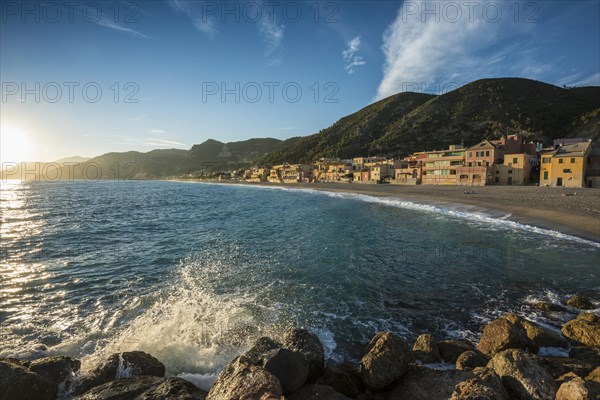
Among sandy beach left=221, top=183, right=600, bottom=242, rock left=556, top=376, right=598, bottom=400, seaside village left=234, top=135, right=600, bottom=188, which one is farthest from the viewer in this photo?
seaside village left=234, top=135, right=600, bottom=188

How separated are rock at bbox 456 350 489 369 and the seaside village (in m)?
58.4

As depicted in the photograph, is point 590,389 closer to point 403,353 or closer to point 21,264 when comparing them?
point 403,353

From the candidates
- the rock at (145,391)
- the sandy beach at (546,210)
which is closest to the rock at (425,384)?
the rock at (145,391)

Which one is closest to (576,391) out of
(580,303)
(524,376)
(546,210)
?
(524,376)

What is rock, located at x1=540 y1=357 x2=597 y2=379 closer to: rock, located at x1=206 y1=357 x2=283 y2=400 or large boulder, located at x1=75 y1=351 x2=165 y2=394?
rock, located at x1=206 y1=357 x2=283 y2=400

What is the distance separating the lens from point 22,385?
5.58 metres

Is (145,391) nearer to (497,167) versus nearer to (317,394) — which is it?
(317,394)

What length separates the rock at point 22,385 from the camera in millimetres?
5430

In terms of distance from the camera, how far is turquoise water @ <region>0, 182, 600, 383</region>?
9.03 meters

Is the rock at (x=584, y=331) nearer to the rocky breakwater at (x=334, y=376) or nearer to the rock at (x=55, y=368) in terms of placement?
the rocky breakwater at (x=334, y=376)

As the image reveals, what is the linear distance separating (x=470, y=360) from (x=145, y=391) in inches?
278

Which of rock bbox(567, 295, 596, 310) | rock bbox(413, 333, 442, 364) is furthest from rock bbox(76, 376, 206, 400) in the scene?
rock bbox(567, 295, 596, 310)

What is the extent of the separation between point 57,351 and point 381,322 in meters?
9.78

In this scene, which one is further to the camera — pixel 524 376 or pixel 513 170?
pixel 513 170
